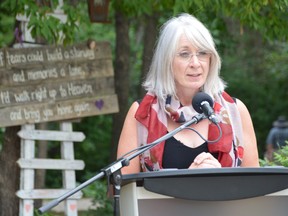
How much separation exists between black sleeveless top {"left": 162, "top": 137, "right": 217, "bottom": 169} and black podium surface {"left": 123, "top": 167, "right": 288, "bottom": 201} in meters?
0.59

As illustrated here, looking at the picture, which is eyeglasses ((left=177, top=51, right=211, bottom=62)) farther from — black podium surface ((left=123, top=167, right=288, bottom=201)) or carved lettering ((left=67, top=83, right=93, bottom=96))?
carved lettering ((left=67, top=83, right=93, bottom=96))

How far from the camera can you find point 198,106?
11.8 ft

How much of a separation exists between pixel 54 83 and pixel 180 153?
4.51 metres

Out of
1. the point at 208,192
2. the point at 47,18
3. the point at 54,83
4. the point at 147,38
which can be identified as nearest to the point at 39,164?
the point at 54,83

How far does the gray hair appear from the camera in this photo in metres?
3.96

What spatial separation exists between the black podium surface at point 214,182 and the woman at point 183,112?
53 centimetres

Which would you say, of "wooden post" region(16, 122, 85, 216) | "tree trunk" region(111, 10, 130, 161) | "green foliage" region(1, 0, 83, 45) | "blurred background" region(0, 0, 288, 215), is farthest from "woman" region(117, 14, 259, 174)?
"tree trunk" region(111, 10, 130, 161)

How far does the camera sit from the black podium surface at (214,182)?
10.7 feet

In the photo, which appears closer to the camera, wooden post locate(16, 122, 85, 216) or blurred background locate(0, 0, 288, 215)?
blurred background locate(0, 0, 288, 215)

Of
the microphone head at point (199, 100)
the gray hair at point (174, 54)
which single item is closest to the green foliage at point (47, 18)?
the gray hair at point (174, 54)

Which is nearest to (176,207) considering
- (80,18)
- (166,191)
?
(166,191)

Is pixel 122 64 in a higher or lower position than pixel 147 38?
lower

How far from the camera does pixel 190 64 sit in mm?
3947

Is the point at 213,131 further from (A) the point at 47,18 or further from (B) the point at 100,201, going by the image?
(B) the point at 100,201
